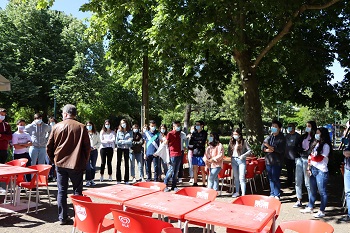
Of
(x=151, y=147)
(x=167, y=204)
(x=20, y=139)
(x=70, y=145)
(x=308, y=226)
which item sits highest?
(x=20, y=139)

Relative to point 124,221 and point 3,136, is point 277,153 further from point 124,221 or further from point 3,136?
point 3,136

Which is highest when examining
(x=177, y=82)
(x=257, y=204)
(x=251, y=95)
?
(x=177, y=82)

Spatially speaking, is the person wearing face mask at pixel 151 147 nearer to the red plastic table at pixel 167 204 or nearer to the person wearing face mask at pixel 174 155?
the person wearing face mask at pixel 174 155

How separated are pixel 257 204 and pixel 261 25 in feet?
26.2

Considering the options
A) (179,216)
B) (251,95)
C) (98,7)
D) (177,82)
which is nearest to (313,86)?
(251,95)

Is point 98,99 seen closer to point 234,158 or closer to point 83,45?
point 83,45

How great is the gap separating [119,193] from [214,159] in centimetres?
377

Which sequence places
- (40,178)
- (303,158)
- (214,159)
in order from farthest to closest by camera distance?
(214,159), (303,158), (40,178)

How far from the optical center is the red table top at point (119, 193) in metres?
4.74

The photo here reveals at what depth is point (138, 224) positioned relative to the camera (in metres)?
3.58

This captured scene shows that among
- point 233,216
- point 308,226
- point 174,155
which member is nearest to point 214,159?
point 174,155

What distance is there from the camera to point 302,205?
7.87 metres

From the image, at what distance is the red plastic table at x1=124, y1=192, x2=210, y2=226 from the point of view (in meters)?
4.07

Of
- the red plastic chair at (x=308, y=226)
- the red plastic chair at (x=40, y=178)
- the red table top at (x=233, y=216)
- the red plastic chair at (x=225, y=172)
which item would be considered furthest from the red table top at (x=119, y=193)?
the red plastic chair at (x=225, y=172)
